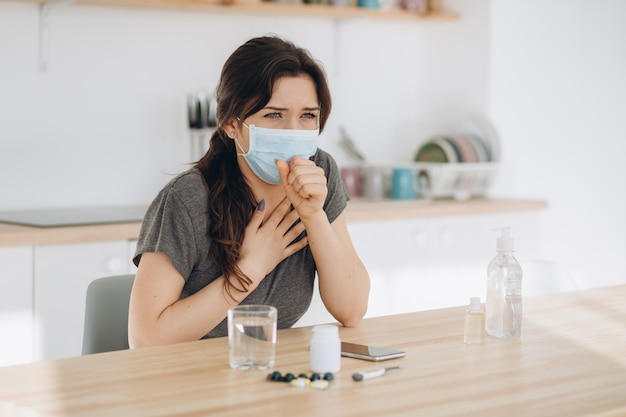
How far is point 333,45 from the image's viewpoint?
4.08 meters

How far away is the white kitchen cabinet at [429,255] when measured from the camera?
11.5 feet

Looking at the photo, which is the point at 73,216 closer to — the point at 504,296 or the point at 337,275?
the point at 337,275

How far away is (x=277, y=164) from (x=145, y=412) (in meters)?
0.73

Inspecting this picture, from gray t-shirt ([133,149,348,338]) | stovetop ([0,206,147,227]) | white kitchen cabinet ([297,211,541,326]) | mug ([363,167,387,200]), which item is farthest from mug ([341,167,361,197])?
gray t-shirt ([133,149,348,338])

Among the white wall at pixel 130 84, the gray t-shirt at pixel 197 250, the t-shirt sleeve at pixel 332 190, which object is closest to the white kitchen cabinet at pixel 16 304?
the white wall at pixel 130 84

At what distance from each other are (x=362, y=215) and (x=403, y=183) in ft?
1.57

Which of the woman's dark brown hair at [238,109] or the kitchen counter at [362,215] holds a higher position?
the woman's dark brown hair at [238,109]

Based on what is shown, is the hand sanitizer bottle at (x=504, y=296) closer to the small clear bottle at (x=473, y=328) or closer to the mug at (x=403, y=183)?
the small clear bottle at (x=473, y=328)

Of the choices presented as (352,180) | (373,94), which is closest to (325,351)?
(352,180)

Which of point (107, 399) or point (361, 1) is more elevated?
point (361, 1)

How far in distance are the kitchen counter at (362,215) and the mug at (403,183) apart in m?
0.05

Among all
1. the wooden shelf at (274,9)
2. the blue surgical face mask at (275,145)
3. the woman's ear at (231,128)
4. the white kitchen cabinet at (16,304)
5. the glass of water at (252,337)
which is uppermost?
the wooden shelf at (274,9)

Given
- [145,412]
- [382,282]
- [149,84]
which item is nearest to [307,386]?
[145,412]

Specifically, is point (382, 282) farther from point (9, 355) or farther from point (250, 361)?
point (250, 361)
